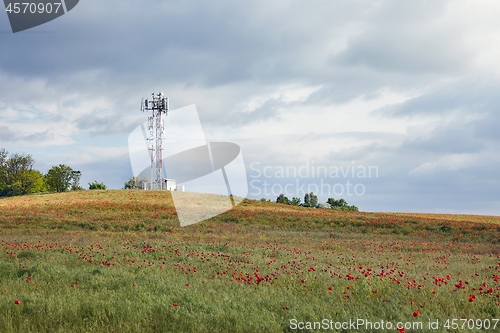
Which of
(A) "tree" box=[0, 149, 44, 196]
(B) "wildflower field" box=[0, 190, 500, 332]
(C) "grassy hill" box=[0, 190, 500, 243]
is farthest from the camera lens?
(A) "tree" box=[0, 149, 44, 196]

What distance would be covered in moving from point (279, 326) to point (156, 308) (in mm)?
2401

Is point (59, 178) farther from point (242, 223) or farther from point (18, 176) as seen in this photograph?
point (242, 223)

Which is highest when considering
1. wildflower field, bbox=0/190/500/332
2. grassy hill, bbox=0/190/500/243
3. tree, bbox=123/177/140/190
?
tree, bbox=123/177/140/190

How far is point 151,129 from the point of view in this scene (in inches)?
2645

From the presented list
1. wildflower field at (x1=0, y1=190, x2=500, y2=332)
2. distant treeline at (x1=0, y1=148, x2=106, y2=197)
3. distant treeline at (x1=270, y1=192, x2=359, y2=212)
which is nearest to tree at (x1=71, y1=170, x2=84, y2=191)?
distant treeline at (x1=0, y1=148, x2=106, y2=197)

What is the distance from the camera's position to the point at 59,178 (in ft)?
331

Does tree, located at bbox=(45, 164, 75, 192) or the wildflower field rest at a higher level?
tree, located at bbox=(45, 164, 75, 192)

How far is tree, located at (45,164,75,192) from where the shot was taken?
100 metres

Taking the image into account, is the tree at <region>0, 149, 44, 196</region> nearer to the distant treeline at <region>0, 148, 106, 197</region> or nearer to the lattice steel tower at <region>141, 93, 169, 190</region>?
the distant treeline at <region>0, 148, 106, 197</region>

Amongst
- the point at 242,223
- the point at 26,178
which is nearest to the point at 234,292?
the point at 242,223

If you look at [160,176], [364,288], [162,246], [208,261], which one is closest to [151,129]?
[160,176]

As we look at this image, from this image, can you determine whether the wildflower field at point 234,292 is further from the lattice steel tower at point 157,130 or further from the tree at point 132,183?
the tree at point 132,183

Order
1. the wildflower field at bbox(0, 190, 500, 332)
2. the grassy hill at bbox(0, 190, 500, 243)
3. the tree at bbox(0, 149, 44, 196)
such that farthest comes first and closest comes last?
1. the tree at bbox(0, 149, 44, 196)
2. the grassy hill at bbox(0, 190, 500, 243)
3. the wildflower field at bbox(0, 190, 500, 332)

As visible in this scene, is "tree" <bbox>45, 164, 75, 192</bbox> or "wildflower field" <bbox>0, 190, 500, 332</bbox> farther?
"tree" <bbox>45, 164, 75, 192</bbox>
